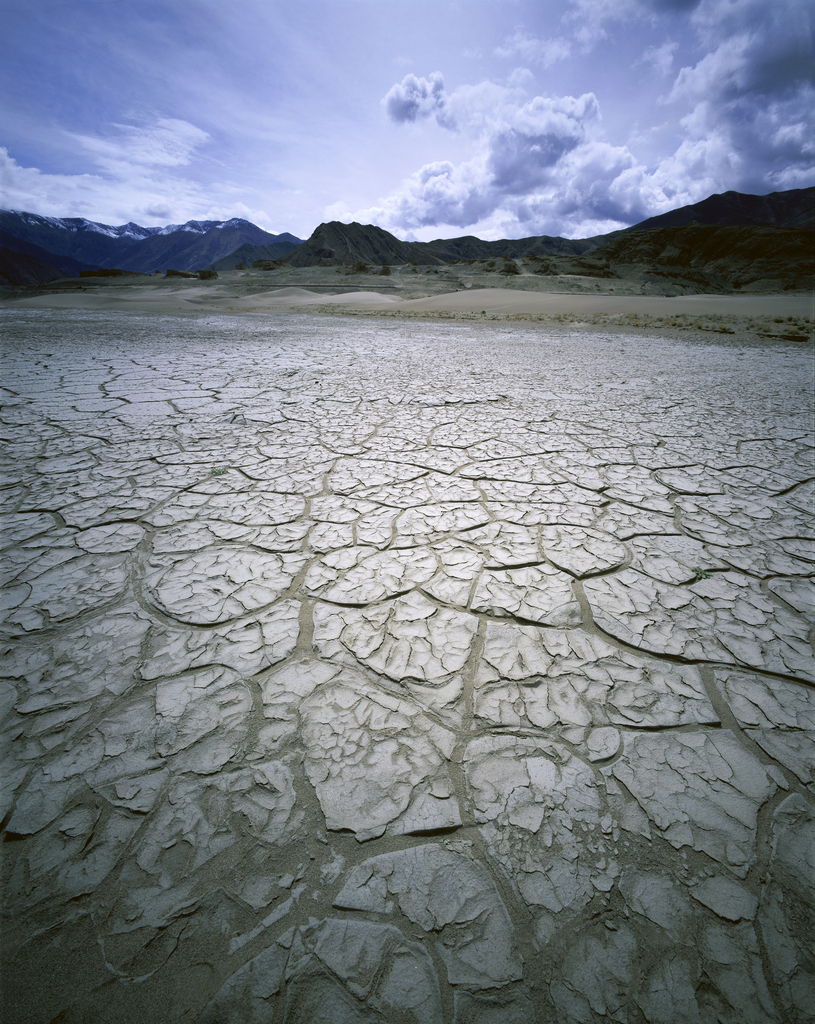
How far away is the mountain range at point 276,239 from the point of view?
71.3 metres

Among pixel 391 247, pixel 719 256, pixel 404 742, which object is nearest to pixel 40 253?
pixel 391 247

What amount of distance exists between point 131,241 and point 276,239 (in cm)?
5458

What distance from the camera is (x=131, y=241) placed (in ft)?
518

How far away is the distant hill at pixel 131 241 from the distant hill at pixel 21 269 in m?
62.0

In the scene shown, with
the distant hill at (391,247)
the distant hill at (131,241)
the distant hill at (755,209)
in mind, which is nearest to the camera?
the distant hill at (391,247)

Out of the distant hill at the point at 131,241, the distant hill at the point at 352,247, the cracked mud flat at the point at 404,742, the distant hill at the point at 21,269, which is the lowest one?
the cracked mud flat at the point at 404,742

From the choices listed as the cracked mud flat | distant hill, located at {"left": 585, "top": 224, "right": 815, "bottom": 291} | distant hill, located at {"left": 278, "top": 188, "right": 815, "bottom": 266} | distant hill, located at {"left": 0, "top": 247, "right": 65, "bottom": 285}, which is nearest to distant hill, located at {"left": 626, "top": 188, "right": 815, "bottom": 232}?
distant hill, located at {"left": 278, "top": 188, "right": 815, "bottom": 266}

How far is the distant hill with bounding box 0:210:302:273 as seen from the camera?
136625 mm

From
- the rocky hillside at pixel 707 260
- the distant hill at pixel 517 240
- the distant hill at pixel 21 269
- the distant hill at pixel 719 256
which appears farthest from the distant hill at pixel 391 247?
the distant hill at pixel 21 269

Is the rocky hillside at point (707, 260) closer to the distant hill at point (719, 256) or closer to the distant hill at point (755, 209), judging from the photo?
the distant hill at point (719, 256)

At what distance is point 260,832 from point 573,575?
1453 mm

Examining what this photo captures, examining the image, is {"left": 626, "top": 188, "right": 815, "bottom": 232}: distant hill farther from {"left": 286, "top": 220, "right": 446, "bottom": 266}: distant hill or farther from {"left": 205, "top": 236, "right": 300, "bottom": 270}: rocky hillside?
{"left": 205, "top": 236, "right": 300, "bottom": 270}: rocky hillside

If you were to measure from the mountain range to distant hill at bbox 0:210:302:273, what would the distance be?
34cm

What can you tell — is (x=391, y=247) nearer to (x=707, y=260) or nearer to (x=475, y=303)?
(x=707, y=260)
